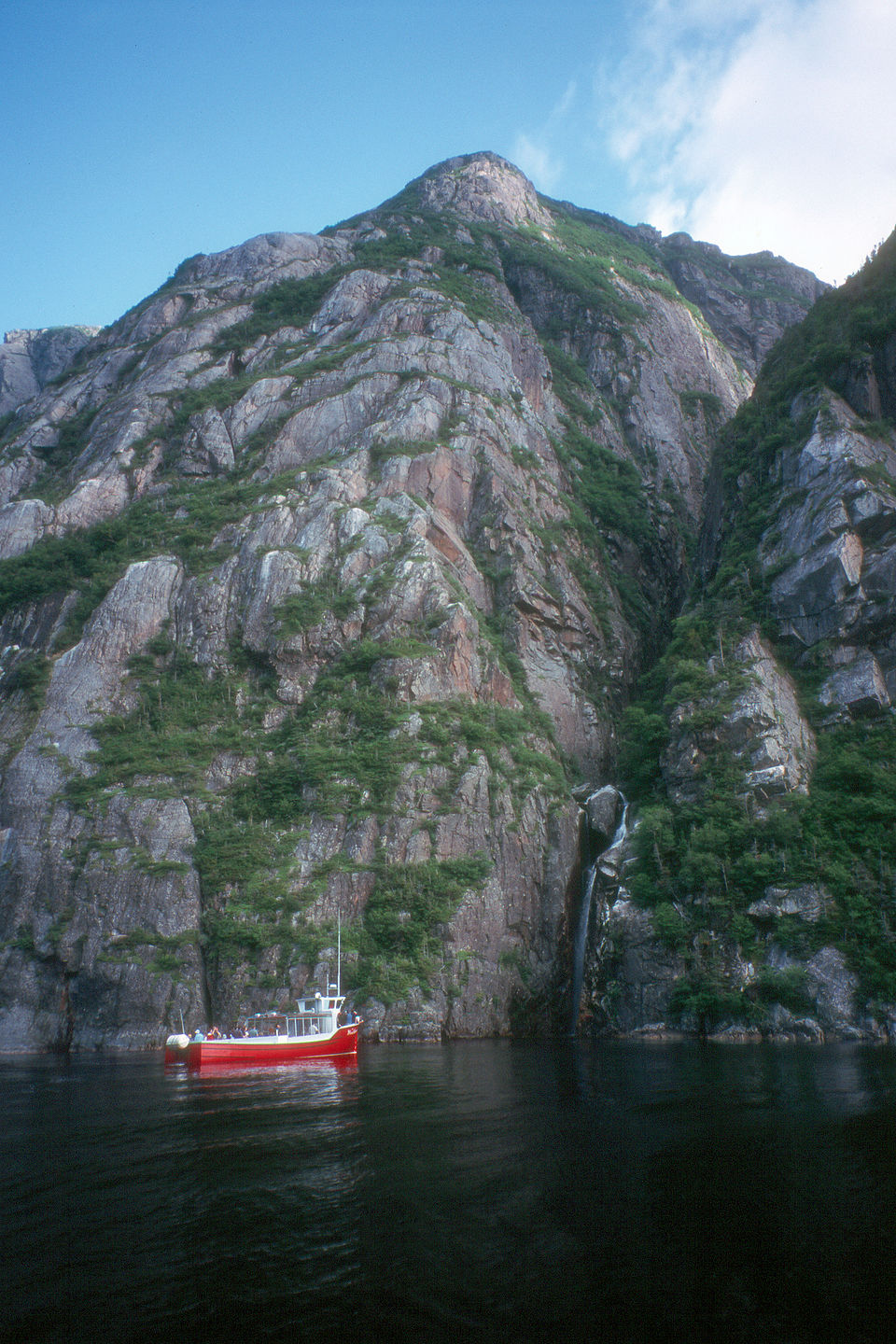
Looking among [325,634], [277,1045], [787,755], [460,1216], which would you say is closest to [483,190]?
[325,634]

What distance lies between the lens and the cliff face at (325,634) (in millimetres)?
36812

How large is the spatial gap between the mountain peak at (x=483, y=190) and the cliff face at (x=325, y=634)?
79.2 ft

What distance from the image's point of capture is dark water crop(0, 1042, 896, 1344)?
7047mm

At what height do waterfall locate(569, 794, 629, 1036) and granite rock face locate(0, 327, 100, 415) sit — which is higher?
granite rock face locate(0, 327, 100, 415)

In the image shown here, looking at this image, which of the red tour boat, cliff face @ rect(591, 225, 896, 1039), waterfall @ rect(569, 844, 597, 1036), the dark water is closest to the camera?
the dark water

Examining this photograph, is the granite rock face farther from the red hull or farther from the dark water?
the dark water

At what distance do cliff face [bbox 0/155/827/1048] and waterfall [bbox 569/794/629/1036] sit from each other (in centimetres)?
83

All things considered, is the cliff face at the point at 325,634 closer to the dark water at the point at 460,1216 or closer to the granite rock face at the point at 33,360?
the dark water at the point at 460,1216

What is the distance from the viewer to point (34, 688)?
46562mm

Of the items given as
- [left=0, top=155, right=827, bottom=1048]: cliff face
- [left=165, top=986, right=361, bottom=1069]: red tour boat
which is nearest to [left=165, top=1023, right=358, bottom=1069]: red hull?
[left=165, top=986, right=361, bottom=1069]: red tour boat

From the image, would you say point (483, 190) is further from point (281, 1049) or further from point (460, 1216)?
point (460, 1216)

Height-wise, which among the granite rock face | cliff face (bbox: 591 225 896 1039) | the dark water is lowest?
the dark water

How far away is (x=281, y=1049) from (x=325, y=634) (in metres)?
25.6

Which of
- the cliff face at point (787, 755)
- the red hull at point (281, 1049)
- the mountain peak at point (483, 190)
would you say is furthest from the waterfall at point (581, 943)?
the mountain peak at point (483, 190)
